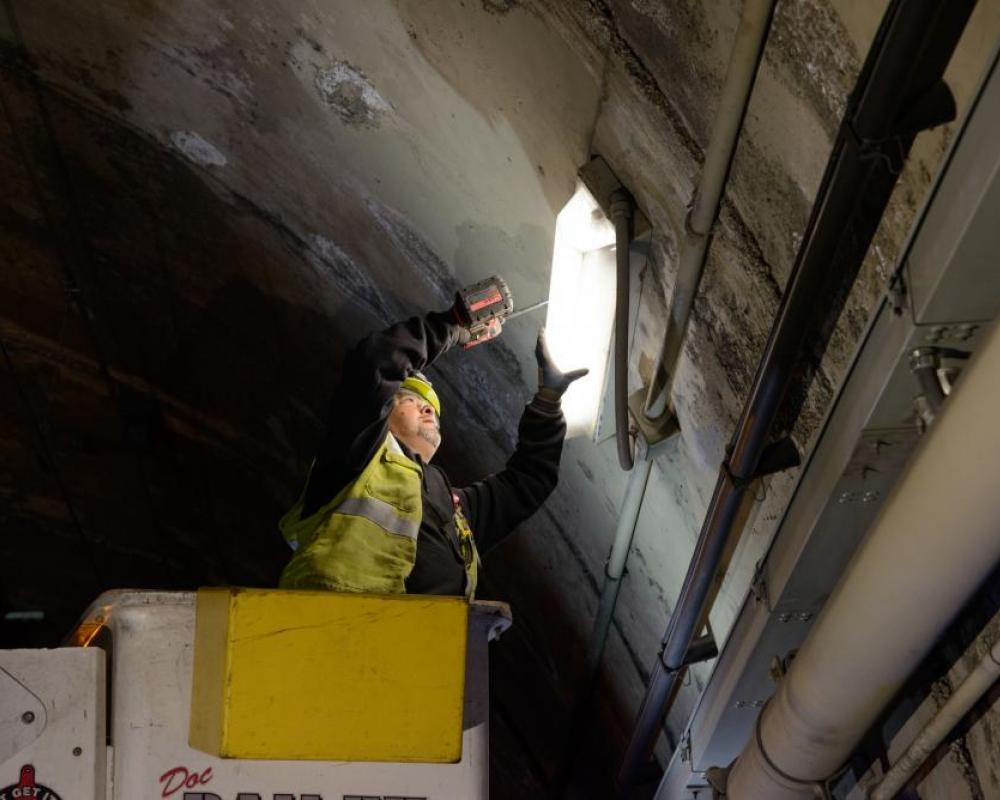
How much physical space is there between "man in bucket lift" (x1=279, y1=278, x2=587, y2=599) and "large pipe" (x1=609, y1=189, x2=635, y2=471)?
476 millimetres

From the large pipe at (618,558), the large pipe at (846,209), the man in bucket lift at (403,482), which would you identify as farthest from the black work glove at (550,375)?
the large pipe at (846,209)

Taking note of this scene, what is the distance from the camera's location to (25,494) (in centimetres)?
679

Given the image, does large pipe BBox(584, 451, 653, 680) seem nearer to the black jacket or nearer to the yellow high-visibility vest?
the black jacket

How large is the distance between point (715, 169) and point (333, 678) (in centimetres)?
151

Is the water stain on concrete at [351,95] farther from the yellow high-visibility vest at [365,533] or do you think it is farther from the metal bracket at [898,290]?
the metal bracket at [898,290]

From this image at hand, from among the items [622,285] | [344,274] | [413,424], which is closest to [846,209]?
[622,285]

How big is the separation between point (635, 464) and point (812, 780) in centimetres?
113

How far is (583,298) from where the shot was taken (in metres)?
3.24

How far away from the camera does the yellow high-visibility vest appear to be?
10.5 feet

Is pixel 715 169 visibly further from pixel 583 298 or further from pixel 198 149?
pixel 198 149

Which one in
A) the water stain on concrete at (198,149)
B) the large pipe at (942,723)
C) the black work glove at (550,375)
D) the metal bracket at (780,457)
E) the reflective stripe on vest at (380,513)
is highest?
the water stain on concrete at (198,149)

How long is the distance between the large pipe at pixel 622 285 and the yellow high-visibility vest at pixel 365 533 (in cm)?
78

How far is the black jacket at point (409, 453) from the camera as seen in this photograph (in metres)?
3.57

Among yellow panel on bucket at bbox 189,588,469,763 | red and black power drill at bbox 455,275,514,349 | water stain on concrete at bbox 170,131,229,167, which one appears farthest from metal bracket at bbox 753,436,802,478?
water stain on concrete at bbox 170,131,229,167
